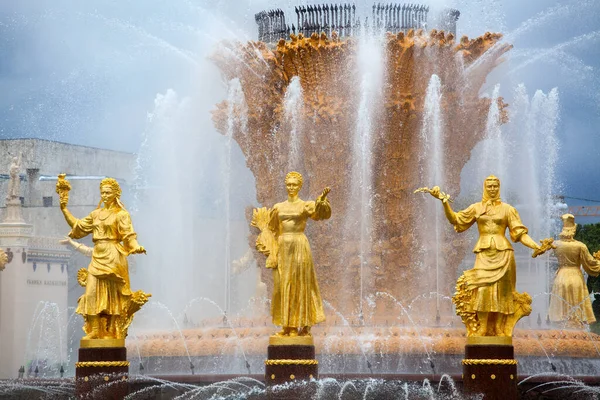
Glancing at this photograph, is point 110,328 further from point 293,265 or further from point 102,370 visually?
point 293,265

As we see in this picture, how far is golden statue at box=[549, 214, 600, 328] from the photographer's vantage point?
78.8 ft

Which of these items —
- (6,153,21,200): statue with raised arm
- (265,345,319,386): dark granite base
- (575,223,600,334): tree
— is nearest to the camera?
(265,345,319,386): dark granite base

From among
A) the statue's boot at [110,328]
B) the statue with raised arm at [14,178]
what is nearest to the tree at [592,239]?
the statue with raised arm at [14,178]

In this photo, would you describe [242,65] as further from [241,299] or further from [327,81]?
[241,299]

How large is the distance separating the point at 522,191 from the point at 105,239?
1068cm

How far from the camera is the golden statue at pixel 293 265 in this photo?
58.5 ft

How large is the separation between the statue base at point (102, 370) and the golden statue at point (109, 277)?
7.5 inches

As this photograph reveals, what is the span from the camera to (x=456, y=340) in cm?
2050

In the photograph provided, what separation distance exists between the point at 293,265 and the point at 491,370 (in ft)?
9.51

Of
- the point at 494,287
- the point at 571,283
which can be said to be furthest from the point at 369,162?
the point at 494,287

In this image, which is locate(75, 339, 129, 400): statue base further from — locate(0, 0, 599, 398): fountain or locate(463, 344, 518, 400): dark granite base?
locate(463, 344, 518, 400): dark granite base

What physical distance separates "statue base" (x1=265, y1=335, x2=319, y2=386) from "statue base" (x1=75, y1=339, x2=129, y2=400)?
209 cm

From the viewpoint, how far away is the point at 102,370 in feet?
60.1

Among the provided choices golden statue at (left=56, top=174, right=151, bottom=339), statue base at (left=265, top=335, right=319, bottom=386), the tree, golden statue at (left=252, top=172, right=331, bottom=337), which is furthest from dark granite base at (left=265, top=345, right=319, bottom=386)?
the tree
